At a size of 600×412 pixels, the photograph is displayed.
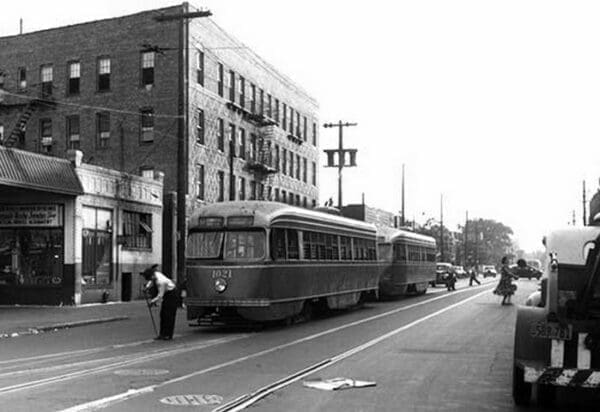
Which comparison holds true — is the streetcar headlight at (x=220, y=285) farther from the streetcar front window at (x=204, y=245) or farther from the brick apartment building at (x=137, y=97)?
the brick apartment building at (x=137, y=97)

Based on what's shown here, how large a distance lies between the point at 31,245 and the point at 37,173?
4.03 m

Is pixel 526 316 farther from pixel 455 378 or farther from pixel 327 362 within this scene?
pixel 327 362

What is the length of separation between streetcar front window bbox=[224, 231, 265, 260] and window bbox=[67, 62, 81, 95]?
24362 millimetres

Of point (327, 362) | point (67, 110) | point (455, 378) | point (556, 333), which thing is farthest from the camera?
point (67, 110)

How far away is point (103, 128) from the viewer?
129 ft

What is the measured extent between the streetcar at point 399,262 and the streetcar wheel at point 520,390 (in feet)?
75.6

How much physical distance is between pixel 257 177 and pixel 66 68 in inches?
497

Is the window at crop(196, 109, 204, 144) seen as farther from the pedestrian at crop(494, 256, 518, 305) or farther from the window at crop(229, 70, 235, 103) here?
the pedestrian at crop(494, 256, 518, 305)

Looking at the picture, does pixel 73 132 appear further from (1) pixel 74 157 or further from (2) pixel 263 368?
(2) pixel 263 368

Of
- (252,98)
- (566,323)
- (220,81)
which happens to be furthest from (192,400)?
(252,98)

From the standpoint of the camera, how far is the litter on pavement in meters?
9.81

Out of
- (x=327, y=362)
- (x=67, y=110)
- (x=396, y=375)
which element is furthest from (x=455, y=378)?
(x=67, y=110)

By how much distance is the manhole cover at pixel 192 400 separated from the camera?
28.5ft

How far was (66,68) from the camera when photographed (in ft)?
131
